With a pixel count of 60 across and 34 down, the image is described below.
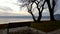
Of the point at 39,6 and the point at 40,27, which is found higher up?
the point at 39,6

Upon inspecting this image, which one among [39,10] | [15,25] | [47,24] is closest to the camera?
[15,25]

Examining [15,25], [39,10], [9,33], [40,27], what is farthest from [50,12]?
[9,33]

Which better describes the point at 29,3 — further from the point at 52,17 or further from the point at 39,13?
the point at 52,17

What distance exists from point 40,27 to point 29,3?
5161 millimetres

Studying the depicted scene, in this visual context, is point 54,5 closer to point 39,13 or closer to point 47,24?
point 39,13

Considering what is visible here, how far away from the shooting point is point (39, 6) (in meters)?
14.4

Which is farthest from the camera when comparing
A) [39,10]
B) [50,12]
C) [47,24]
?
[39,10]

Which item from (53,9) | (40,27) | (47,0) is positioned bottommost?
(40,27)

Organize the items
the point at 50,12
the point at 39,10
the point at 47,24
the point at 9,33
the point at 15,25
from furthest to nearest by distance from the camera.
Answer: the point at 39,10
the point at 50,12
the point at 47,24
the point at 15,25
the point at 9,33

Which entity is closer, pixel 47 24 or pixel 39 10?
pixel 47 24

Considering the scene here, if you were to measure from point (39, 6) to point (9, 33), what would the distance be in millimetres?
7193

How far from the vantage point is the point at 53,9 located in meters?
13.4

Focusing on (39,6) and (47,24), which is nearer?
(47,24)

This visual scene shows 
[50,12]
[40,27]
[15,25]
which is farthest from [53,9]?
[15,25]
